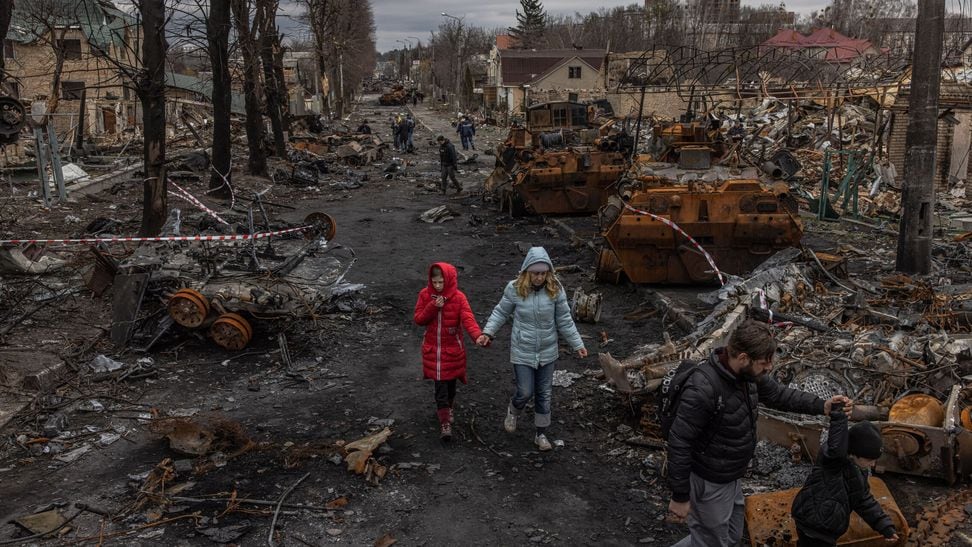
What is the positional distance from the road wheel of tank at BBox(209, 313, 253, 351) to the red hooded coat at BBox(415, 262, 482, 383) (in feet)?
8.95

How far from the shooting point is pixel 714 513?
3779 mm

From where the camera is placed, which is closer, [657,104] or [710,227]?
[710,227]

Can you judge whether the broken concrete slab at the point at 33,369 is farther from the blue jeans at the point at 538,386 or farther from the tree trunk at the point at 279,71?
the tree trunk at the point at 279,71

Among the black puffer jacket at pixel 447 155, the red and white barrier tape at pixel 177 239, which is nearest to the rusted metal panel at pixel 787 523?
the red and white barrier tape at pixel 177 239

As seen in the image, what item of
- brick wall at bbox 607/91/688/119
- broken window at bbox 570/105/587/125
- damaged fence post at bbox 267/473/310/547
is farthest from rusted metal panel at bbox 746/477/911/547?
brick wall at bbox 607/91/688/119

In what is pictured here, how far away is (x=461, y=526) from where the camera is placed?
4.96 metres

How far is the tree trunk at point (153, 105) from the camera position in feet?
36.8

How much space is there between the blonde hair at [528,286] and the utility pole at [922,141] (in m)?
6.13

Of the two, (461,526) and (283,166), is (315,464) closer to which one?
(461,526)

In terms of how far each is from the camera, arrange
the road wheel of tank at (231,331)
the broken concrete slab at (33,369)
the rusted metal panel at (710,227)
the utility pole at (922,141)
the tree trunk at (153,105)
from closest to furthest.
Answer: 1. the broken concrete slab at (33,369)
2. the road wheel of tank at (231,331)
3. the utility pole at (922,141)
4. the rusted metal panel at (710,227)
5. the tree trunk at (153,105)

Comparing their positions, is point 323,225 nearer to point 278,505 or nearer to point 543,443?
point 543,443

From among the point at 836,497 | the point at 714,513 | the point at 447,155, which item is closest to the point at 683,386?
the point at 714,513

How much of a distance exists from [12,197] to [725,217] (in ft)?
44.3

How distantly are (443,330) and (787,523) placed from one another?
9.32 feet
